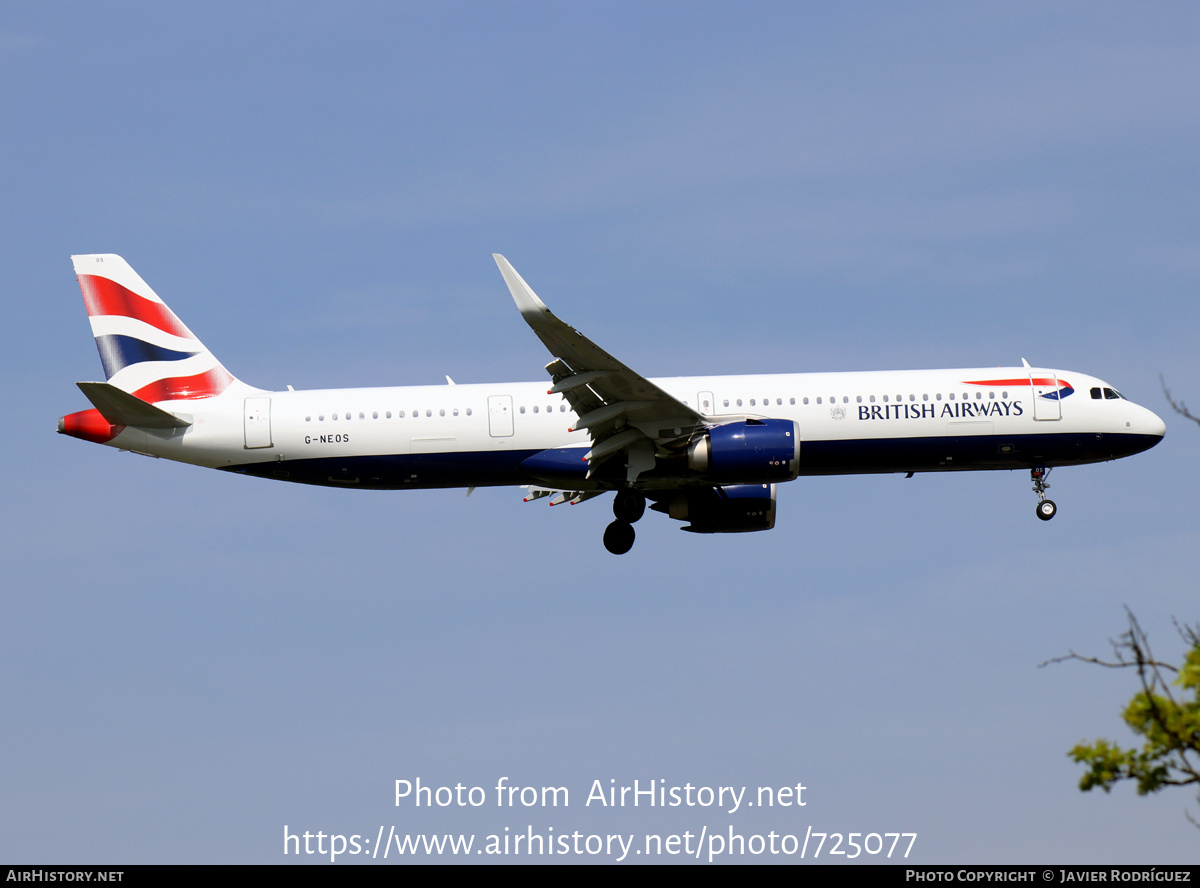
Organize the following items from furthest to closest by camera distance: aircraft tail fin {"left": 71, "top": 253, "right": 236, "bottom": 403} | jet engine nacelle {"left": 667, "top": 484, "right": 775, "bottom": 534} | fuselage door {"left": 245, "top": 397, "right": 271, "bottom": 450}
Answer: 1. jet engine nacelle {"left": 667, "top": 484, "right": 775, "bottom": 534}
2. aircraft tail fin {"left": 71, "top": 253, "right": 236, "bottom": 403}
3. fuselage door {"left": 245, "top": 397, "right": 271, "bottom": 450}

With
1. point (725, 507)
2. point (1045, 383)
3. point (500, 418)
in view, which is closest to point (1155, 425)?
point (1045, 383)

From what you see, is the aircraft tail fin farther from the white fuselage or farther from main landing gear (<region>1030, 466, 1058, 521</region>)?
main landing gear (<region>1030, 466, 1058, 521</region>)

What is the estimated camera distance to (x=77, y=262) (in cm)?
4228

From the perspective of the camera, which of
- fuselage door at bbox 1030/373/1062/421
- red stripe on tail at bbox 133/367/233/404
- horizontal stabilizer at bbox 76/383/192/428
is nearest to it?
horizontal stabilizer at bbox 76/383/192/428

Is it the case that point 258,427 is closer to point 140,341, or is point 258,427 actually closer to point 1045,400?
point 140,341

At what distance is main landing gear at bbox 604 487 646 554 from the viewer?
3972 centimetres

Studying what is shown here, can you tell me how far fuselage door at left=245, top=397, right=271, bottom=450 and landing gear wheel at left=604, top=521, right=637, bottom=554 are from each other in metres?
10.4

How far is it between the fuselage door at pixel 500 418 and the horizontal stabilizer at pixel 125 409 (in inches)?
350

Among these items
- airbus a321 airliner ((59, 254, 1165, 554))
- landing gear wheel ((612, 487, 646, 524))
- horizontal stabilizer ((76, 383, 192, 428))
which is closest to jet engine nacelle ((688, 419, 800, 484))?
airbus a321 airliner ((59, 254, 1165, 554))

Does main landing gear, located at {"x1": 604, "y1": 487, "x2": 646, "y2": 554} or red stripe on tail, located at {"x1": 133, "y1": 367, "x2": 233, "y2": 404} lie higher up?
red stripe on tail, located at {"x1": 133, "y1": 367, "x2": 233, "y2": 404}

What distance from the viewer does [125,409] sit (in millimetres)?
38219

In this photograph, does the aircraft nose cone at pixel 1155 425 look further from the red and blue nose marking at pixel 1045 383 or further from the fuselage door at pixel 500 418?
the fuselage door at pixel 500 418

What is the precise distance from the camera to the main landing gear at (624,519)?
130 feet
